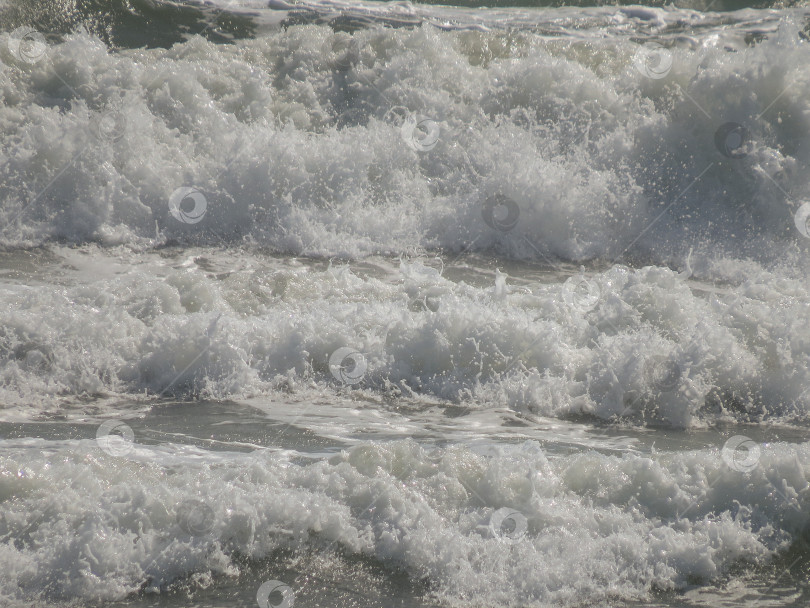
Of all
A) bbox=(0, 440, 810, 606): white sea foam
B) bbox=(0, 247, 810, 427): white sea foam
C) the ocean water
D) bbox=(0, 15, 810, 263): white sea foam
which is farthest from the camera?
bbox=(0, 15, 810, 263): white sea foam

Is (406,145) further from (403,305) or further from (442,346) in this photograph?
(442,346)

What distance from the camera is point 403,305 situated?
6168 mm

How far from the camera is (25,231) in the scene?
773 cm

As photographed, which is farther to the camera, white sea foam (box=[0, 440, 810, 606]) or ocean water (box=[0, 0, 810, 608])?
ocean water (box=[0, 0, 810, 608])

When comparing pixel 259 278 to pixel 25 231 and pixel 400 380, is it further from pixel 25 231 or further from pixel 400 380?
pixel 25 231

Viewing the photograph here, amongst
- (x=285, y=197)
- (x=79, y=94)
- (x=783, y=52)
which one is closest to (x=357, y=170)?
(x=285, y=197)

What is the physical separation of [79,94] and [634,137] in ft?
20.9

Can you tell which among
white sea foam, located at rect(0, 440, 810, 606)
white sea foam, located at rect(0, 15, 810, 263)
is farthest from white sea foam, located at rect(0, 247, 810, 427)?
white sea foam, located at rect(0, 15, 810, 263)

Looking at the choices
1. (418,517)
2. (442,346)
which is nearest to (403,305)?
(442,346)

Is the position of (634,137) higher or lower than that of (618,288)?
higher

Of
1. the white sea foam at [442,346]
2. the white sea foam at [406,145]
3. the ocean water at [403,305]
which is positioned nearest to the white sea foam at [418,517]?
the ocean water at [403,305]

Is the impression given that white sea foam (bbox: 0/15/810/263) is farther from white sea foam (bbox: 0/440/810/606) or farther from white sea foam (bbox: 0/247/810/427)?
white sea foam (bbox: 0/440/810/606)

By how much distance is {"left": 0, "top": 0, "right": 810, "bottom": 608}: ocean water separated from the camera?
3379 mm

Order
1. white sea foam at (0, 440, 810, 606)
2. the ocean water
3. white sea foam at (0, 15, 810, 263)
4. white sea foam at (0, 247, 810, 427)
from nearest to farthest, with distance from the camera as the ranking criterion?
1. white sea foam at (0, 440, 810, 606)
2. the ocean water
3. white sea foam at (0, 247, 810, 427)
4. white sea foam at (0, 15, 810, 263)
